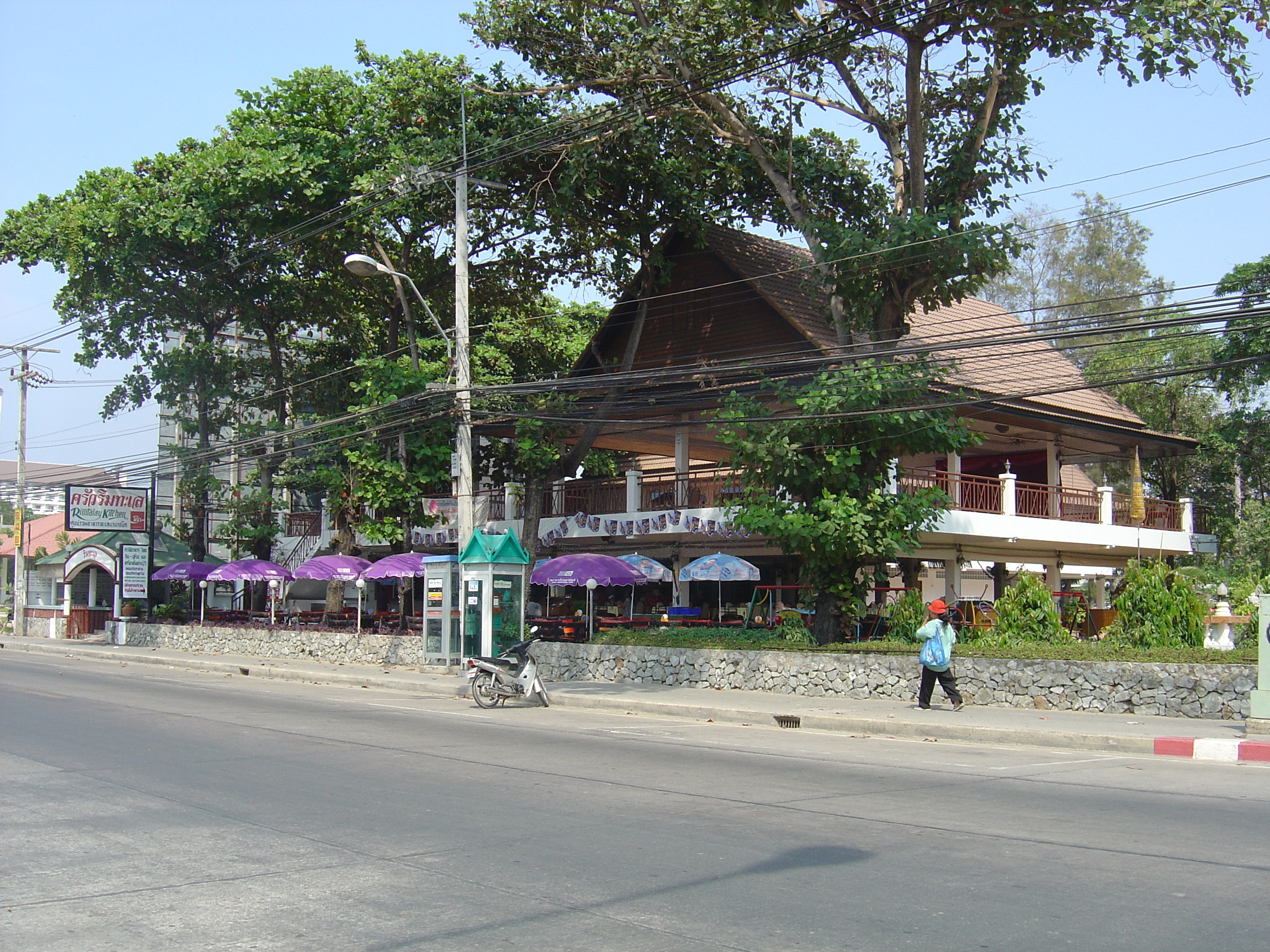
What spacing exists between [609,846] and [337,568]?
2300cm

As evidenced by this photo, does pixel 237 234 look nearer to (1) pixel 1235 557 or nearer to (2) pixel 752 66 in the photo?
(2) pixel 752 66

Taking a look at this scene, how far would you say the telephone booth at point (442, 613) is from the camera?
2412cm

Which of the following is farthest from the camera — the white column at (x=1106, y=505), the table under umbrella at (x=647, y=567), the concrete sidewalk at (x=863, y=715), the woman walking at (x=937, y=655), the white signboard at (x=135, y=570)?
the white signboard at (x=135, y=570)

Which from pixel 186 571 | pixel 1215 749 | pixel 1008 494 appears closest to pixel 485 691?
pixel 1215 749

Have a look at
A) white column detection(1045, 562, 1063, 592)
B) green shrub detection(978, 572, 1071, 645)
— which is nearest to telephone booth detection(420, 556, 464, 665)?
green shrub detection(978, 572, 1071, 645)

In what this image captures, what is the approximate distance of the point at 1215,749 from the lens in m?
12.8

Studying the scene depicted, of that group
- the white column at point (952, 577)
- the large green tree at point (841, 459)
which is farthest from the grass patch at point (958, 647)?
the white column at point (952, 577)

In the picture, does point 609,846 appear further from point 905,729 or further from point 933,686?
point 933,686

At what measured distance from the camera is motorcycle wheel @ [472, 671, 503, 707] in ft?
60.4

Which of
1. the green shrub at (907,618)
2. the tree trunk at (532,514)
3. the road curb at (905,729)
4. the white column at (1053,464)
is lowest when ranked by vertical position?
the road curb at (905,729)

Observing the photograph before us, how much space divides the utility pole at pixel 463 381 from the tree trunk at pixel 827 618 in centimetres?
732

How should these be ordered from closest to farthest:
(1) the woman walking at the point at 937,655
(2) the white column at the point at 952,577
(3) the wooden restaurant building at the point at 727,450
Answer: (1) the woman walking at the point at 937,655, (3) the wooden restaurant building at the point at 727,450, (2) the white column at the point at 952,577

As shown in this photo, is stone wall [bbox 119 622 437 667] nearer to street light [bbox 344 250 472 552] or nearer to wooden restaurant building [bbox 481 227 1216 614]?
street light [bbox 344 250 472 552]

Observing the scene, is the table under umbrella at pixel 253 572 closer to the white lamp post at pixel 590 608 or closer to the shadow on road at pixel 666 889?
the white lamp post at pixel 590 608
